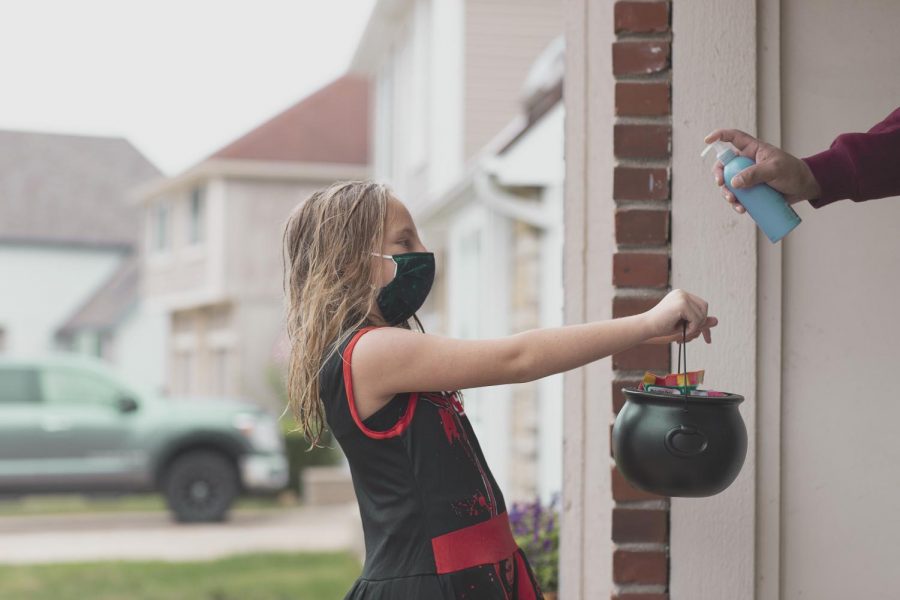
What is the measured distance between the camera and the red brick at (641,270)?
9.80 ft

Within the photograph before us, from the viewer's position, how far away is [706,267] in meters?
2.96

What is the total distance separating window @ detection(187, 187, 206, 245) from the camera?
24984mm

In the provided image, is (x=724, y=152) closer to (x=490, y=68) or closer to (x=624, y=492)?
(x=624, y=492)

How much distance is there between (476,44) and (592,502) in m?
8.91

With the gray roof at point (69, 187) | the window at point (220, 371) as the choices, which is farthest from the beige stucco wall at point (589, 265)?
the gray roof at point (69, 187)

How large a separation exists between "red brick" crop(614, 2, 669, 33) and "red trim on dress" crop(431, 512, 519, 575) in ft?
4.55

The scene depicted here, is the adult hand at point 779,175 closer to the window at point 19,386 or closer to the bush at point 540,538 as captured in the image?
the bush at point 540,538

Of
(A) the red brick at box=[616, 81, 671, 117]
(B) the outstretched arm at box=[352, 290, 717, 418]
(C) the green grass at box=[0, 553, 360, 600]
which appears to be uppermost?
(A) the red brick at box=[616, 81, 671, 117]

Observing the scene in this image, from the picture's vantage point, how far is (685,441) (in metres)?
2.34

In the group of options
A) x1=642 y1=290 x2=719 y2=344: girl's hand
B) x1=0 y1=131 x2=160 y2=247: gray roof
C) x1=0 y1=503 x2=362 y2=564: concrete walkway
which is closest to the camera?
x1=642 y1=290 x2=719 y2=344: girl's hand

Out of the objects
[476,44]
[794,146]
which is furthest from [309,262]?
[476,44]

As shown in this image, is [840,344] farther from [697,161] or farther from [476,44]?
[476,44]

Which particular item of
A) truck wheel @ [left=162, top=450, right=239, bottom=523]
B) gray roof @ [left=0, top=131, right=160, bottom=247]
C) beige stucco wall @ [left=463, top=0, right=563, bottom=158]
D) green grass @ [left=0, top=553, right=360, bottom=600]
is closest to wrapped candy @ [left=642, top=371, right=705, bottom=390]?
green grass @ [left=0, top=553, right=360, bottom=600]

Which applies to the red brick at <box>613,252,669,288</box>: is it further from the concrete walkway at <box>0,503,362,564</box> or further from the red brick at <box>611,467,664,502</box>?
the concrete walkway at <box>0,503,362,564</box>
